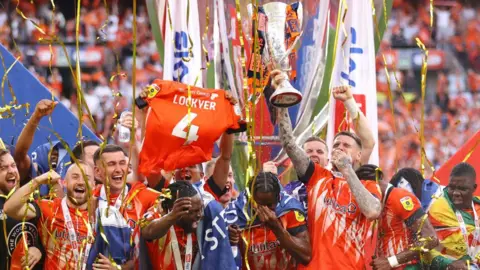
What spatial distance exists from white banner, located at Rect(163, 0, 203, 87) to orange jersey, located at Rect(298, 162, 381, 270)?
73.3 inches

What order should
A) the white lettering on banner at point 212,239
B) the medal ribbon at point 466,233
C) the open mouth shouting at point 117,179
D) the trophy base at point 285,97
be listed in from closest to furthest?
the white lettering on banner at point 212,239, the trophy base at point 285,97, the open mouth shouting at point 117,179, the medal ribbon at point 466,233

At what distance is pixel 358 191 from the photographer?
6129 mm

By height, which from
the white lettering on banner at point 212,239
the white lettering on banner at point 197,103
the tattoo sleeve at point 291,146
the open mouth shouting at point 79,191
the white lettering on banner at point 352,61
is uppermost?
the white lettering on banner at point 352,61

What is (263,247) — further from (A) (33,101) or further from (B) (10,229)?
(A) (33,101)

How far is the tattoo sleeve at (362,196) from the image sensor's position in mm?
6125

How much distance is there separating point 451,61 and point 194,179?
1084 cm

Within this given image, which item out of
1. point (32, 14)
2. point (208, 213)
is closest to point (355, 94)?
point (208, 213)

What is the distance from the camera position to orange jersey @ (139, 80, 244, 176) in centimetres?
627

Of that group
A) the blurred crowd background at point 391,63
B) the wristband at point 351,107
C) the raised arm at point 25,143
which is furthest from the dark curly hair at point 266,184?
the blurred crowd background at point 391,63

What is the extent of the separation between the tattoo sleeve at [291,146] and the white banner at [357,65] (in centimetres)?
172

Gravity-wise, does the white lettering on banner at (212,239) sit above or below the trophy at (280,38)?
below

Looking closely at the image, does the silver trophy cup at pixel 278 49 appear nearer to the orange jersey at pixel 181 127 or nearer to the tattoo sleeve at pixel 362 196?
the orange jersey at pixel 181 127

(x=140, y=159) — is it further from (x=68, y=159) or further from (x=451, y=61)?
(x=451, y=61)

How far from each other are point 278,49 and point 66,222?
157 centimetres
